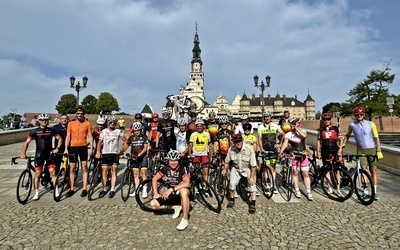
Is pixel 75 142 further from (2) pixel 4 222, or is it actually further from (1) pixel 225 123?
(1) pixel 225 123

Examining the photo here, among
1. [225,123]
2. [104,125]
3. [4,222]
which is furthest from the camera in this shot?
[104,125]

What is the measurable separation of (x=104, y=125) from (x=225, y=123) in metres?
3.68

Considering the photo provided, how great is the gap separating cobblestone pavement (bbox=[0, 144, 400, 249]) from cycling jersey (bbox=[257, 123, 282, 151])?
1499 millimetres

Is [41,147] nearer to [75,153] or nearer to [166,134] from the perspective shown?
[75,153]

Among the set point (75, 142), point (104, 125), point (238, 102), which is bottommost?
point (75, 142)

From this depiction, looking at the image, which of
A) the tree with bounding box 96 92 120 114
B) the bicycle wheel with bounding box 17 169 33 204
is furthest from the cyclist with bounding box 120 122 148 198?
the tree with bounding box 96 92 120 114

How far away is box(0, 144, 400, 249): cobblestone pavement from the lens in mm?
3787

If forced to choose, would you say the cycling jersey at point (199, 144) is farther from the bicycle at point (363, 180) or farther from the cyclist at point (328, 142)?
the bicycle at point (363, 180)

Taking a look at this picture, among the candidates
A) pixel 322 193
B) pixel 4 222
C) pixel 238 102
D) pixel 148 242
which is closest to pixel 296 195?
pixel 322 193

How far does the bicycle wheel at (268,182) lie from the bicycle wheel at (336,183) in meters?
1.33

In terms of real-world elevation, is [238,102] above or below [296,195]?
above

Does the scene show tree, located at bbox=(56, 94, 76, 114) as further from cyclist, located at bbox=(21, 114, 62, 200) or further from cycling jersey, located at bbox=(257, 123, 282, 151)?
cycling jersey, located at bbox=(257, 123, 282, 151)

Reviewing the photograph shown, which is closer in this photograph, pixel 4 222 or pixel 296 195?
pixel 4 222

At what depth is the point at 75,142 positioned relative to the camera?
6.19 meters
